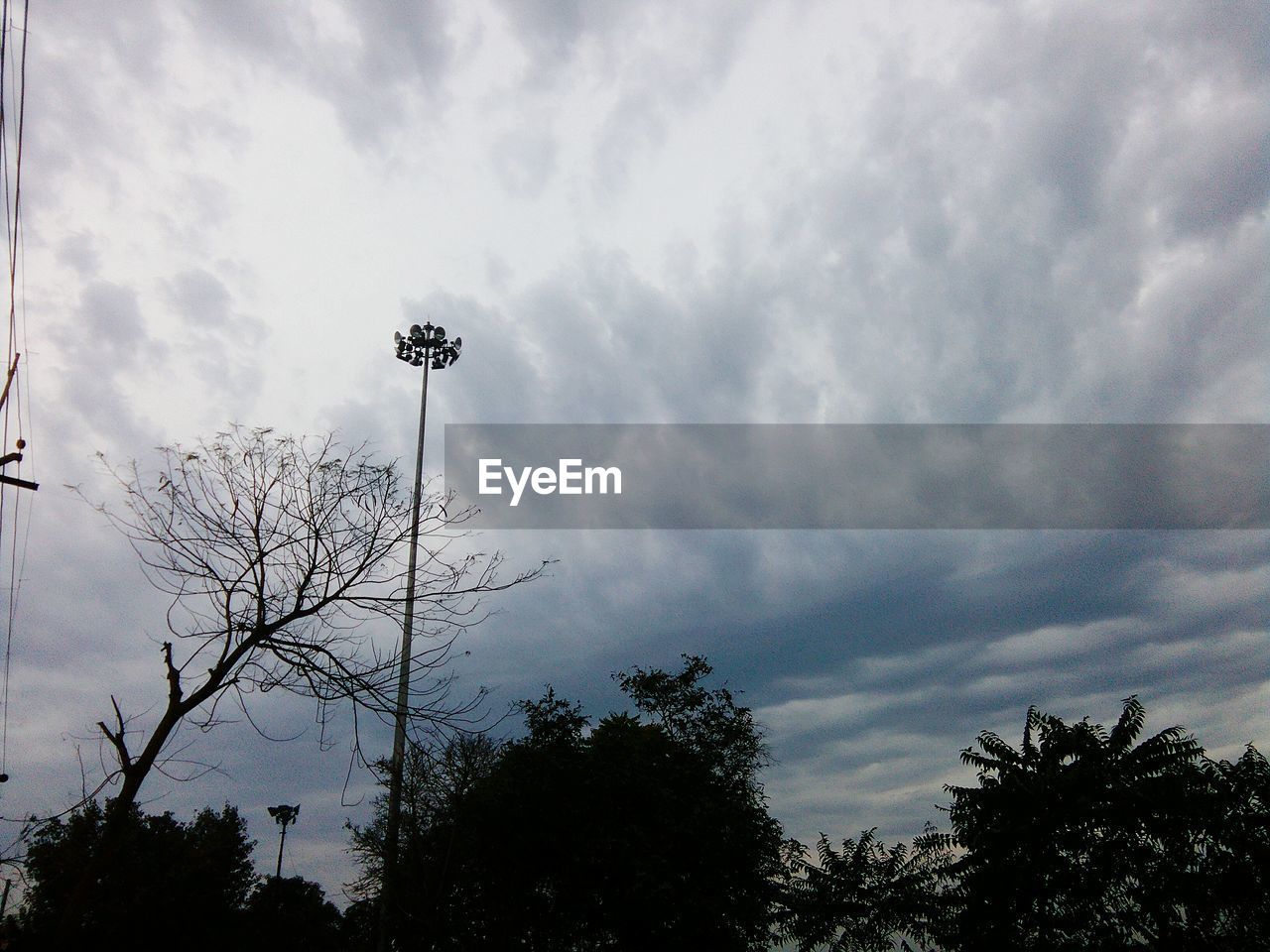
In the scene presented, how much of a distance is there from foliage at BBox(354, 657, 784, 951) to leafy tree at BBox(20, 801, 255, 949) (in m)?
14.1

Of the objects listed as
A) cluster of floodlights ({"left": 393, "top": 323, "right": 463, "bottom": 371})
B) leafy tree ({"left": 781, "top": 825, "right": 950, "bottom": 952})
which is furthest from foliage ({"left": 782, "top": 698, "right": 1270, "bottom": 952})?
cluster of floodlights ({"left": 393, "top": 323, "right": 463, "bottom": 371})

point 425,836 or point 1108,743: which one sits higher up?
point 1108,743

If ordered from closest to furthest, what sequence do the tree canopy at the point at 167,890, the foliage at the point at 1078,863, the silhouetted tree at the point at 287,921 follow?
1. the foliage at the point at 1078,863
2. the tree canopy at the point at 167,890
3. the silhouetted tree at the point at 287,921

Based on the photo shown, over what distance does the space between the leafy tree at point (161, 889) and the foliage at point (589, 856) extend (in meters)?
14.1

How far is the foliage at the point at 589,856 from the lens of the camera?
66.5ft

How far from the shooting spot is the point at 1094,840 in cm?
1862

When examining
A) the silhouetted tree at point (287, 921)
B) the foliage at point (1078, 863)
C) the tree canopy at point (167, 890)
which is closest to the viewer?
the foliage at point (1078, 863)

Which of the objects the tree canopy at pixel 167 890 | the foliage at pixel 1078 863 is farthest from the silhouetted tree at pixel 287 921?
the foliage at pixel 1078 863

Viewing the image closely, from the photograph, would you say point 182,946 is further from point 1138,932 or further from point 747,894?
point 1138,932

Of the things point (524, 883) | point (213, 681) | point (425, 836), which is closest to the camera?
point (213, 681)

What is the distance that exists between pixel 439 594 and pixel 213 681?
2.13 meters

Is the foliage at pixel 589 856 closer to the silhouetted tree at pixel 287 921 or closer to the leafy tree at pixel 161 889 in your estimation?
the leafy tree at pixel 161 889

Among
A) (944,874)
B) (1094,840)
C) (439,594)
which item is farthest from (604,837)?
(439,594)

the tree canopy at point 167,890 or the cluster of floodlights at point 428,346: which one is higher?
the cluster of floodlights at point 428,346
